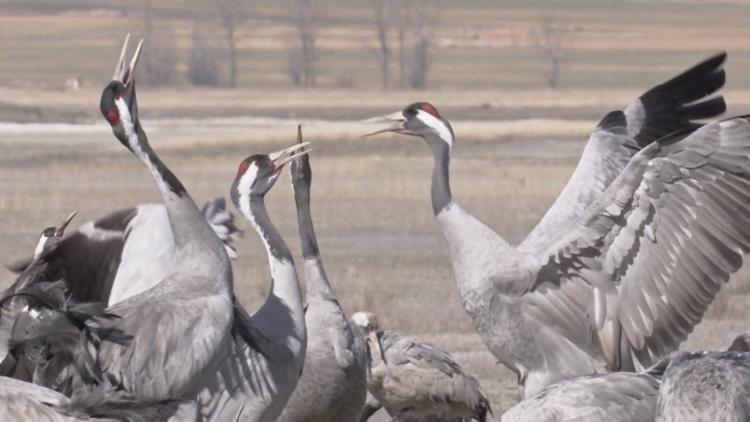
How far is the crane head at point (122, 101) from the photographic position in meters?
7.24

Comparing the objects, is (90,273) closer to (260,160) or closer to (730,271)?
(260,160)

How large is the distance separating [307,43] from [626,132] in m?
82.6

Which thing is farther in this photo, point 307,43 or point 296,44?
point 296,44

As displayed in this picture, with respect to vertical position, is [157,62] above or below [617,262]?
below

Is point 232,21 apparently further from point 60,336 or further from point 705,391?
point 705,391

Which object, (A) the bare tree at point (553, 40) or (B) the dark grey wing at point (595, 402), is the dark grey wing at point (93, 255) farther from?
(A) the bare tree at point (553, 40)

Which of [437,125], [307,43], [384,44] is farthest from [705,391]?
[307,43]

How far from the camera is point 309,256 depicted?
8.66 metres

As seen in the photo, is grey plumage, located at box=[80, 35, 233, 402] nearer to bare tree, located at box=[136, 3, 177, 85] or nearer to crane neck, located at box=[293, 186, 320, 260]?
crane neck, located at box=[293, 186, 320, 260]

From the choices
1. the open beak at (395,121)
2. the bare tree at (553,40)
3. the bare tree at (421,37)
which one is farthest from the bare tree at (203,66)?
the open beak at (395,121)

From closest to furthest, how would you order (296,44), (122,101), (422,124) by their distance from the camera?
(122,101), (422,124), (296,44)

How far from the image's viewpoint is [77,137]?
3788 centimetres

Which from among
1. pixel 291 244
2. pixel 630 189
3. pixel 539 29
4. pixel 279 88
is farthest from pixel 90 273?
pixel 539 29

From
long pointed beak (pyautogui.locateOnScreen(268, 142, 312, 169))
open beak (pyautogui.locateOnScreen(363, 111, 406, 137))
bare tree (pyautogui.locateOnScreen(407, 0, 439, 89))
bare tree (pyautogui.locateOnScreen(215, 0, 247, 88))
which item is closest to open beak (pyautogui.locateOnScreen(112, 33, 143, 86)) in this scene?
long pointed beak (pyautogui.locateOnScreen(268, 142, 312, 169))
